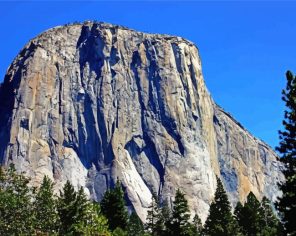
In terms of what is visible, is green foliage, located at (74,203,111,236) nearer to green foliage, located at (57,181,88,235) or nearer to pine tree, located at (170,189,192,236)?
green foliage, located at (57,181,88,235)

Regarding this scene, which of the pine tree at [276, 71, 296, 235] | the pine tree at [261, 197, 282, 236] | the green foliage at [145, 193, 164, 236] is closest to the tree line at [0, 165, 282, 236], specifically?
the pine tree at [261, 197, 282, 236]

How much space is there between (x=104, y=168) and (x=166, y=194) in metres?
24.9

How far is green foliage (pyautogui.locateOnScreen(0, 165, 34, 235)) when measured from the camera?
42500 mm

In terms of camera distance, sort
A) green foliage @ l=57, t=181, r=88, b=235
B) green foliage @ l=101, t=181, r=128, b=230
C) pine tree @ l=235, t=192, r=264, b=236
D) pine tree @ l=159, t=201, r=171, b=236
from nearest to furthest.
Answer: pine tree @ l=159, t=201, r=171, b=236
green foliage @ l=57, t=181, r=88, b=235
green foliage @ l=101, t=181, r=128, b=230
pine tree @ l=235, t=192, r=264, b=236

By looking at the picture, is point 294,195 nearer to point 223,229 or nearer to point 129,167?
point 223,229

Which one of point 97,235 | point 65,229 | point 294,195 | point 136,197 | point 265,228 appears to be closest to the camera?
point 294,195

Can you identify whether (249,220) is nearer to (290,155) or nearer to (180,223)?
(180,223)

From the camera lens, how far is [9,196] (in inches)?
1686

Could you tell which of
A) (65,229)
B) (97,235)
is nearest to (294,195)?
(97,235)

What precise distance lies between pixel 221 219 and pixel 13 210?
32057mm

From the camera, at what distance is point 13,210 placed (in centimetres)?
4362

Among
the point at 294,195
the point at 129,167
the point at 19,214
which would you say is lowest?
the point at 294,195

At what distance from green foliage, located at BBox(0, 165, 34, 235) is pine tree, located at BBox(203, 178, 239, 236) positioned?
1073 inches

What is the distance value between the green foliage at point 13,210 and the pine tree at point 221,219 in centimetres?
Result: 2727
